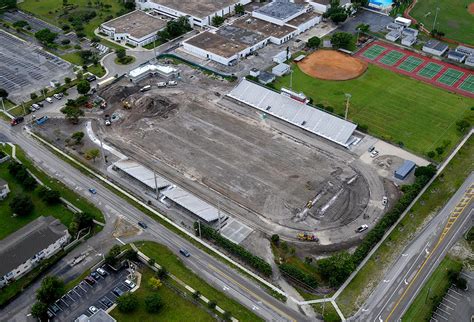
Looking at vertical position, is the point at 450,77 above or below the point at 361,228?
below

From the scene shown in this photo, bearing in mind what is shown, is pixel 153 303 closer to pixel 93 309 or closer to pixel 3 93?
pixel 93 309

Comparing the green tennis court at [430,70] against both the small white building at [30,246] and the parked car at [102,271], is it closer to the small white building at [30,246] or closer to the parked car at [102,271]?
the parked car at [102,271]

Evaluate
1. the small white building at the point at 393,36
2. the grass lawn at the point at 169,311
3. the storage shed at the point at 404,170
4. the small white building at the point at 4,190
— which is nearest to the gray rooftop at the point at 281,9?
the small white building at the point at 393,36

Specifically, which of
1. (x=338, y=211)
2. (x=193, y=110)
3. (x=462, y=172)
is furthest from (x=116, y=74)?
(x=462, y=172)

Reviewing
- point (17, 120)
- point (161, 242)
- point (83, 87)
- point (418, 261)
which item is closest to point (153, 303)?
point (161, 242)

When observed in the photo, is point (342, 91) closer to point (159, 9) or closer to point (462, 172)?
point (462, 172)

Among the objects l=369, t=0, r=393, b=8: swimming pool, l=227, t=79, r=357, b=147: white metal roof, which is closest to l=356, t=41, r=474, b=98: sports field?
l=369, t=0, r=393, b=8: swimming pool
